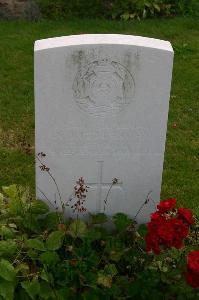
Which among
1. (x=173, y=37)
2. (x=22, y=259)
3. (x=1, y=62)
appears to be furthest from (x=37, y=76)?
(x=173, y=37)

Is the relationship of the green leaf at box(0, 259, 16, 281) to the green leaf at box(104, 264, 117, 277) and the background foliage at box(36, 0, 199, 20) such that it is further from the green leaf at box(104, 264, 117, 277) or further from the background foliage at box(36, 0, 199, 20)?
the background foliage at box(36, 0, 199, 20)

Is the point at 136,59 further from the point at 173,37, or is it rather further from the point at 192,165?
the point at 173,37

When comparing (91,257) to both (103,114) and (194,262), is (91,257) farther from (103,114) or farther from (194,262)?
(103,114)

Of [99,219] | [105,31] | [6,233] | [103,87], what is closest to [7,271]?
[6,233]

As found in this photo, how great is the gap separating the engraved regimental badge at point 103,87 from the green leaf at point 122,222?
721 mm

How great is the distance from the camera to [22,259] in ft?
12.9

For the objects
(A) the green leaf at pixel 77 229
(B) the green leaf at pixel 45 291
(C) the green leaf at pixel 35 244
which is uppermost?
(A) the green leaf at pixel 77 229

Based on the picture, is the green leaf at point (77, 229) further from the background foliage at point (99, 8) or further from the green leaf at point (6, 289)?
the background foliage at point (99, 8)

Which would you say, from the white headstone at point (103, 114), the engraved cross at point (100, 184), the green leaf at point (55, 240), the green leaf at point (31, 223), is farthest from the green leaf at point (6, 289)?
the engraved cross at point (100, 184)

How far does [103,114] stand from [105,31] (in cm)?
486

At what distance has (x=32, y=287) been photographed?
3738mm

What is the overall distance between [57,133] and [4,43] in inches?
176

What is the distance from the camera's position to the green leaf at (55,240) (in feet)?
13.0

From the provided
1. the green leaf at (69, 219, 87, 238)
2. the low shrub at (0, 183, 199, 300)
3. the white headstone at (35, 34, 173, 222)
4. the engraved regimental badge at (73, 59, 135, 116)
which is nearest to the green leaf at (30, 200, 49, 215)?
the low shrub at (0, 183, 199, 300)
